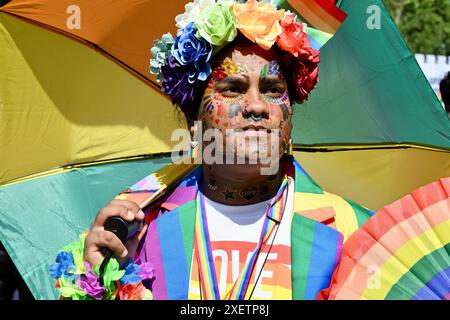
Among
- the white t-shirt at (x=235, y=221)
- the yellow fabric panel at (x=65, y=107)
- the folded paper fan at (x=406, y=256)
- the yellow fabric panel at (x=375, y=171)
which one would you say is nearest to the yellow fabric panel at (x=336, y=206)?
the white t-shirt at (x=235, y=221)

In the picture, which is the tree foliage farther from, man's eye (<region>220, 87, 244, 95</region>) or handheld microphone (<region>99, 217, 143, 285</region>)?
handheld microphone (<region>99, 217, 143, 285</region>)

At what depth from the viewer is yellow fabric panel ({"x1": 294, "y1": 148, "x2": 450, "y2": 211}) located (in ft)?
10.1

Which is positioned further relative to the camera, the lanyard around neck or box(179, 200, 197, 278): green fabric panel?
box(179, 200, 197, 278): green fabric panel

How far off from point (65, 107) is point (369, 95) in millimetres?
1268

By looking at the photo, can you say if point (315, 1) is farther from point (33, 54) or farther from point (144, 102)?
point (33, 54)

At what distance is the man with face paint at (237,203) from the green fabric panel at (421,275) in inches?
11.4

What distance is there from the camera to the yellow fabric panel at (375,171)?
309cm

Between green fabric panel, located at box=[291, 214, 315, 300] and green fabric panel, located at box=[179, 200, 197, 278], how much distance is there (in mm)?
347

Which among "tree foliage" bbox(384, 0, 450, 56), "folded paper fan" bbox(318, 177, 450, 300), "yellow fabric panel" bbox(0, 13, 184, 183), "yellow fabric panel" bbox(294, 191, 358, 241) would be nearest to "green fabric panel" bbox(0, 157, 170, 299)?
"yellow fabric panel" bbox(0, 13, 184, 183)

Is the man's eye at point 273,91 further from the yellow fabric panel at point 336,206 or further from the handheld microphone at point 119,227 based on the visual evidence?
the handheld microphone at point 119,227

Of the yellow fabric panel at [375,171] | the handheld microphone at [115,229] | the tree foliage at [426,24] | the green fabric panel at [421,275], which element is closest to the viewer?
the green fabric panel at [421,275]

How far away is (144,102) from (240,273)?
107 centimetres

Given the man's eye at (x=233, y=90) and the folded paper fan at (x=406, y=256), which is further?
the man's eye at (x=233, y=90)
